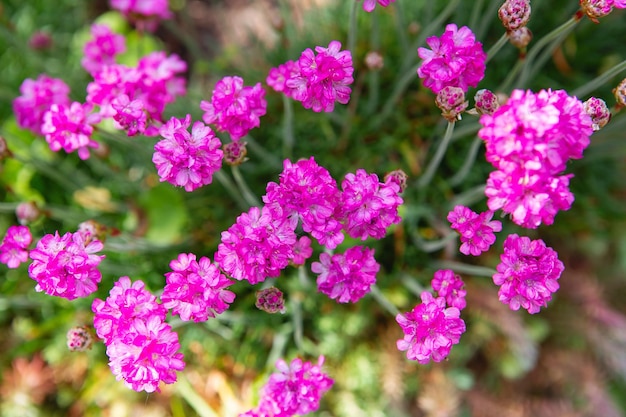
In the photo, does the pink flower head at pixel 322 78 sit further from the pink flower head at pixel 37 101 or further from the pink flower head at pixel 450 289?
the pink flower head at pixel 37 101

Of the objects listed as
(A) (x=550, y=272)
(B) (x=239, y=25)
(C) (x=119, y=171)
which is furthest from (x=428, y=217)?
(B) (x=239, y=25)

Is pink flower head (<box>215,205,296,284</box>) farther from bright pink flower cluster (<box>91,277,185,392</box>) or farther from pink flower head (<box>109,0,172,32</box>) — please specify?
pink flower head (<box>109,0,172,32</box>)

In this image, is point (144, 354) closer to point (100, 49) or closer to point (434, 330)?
point (434, 330)

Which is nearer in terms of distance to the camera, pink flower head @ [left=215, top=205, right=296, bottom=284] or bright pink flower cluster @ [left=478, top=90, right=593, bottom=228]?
bright pink flower cluster @ [left=478, top=90, right=593, bottom=228]

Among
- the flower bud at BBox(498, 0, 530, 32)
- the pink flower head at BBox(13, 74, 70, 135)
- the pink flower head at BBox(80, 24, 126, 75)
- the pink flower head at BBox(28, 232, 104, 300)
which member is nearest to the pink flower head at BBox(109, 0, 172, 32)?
the pink flower head at BBox(80, 24, 126, 75)

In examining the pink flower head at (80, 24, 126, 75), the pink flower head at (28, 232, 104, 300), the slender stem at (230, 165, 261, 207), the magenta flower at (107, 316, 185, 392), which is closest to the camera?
the magenta flower at (107, 316, 185, 392)

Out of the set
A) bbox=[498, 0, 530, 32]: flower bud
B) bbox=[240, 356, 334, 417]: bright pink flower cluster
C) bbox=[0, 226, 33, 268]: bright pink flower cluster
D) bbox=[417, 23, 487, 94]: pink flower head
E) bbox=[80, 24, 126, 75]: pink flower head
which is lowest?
bbox=[240, 356, 334, 417]: bright pink flower cluster

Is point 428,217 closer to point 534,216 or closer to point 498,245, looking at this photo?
point 498,245

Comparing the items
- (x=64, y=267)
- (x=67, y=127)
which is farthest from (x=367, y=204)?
(x=67, y=127)
